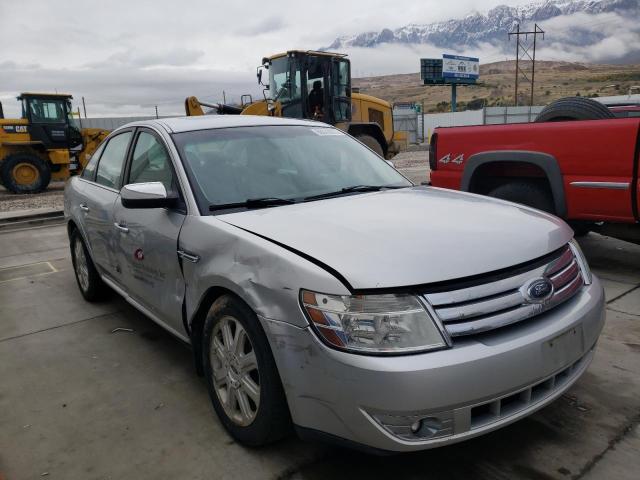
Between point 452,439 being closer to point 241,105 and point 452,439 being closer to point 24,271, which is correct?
point 24,271

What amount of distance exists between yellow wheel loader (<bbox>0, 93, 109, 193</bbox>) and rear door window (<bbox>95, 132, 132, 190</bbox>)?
38.7ft

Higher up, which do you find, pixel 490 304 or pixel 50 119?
pixel 50 119

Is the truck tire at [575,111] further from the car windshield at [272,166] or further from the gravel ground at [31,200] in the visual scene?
the gravel ground at [31,200]

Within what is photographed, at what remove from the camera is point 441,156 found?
224 inches

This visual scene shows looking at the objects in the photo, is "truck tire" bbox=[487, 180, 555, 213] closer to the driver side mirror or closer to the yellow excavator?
the driver side mirror

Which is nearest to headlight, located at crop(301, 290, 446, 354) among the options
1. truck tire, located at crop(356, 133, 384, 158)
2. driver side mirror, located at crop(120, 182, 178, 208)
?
driver side mirror, located at crop(120, 182, 178, 208)

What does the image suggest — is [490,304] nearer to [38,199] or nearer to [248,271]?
[248,271]

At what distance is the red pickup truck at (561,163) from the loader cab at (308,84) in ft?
25.5

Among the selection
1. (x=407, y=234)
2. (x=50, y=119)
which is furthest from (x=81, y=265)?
(x=50, y=119)

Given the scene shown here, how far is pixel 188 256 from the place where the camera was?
2760 mm

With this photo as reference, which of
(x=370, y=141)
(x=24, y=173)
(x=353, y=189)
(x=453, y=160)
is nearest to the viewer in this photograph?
(x=353, y=189)

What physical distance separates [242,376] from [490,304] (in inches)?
45.0

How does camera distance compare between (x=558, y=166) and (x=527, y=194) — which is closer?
(x=558, y=166)

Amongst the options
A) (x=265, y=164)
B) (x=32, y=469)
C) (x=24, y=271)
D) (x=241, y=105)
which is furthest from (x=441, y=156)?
(x=241, y=105)
